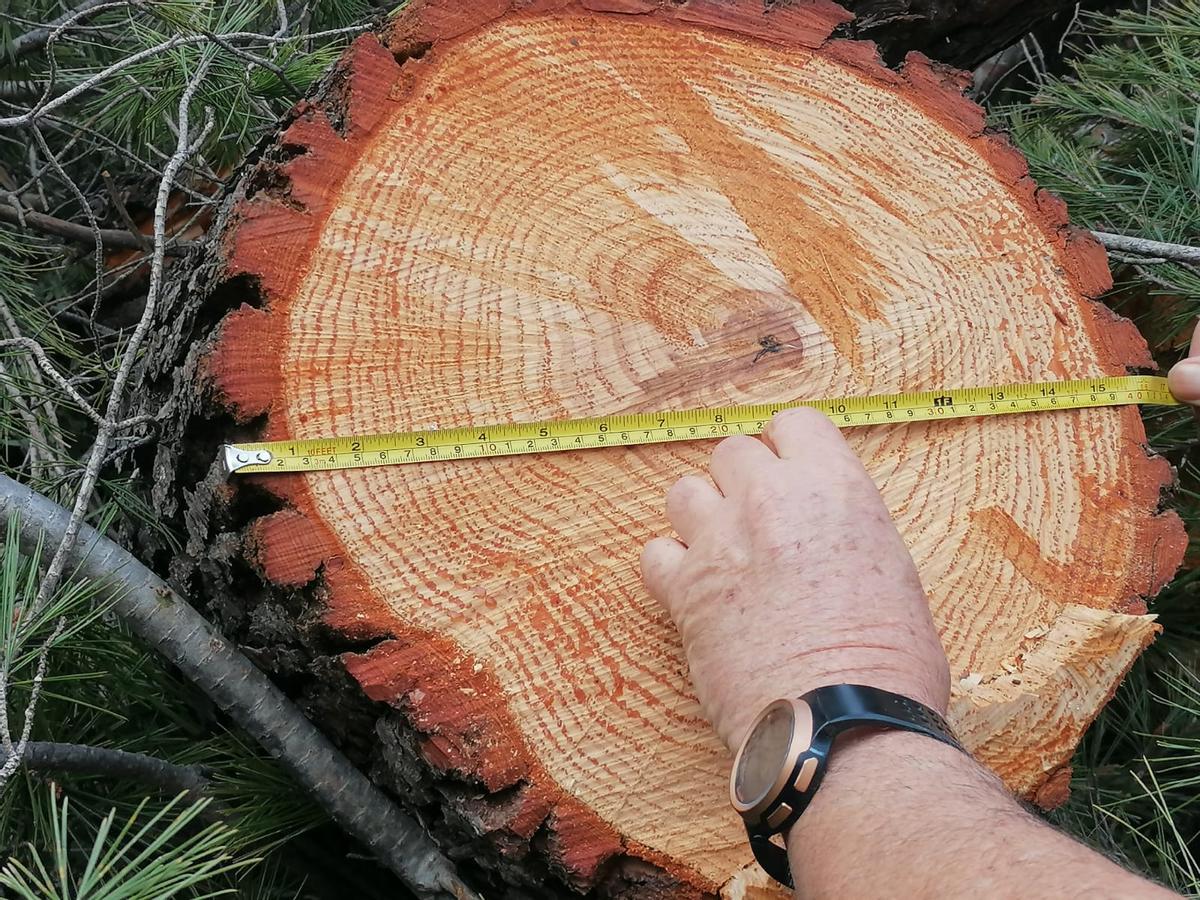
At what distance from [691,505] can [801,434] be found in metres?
0.17

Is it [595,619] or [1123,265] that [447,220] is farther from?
[1123,265]

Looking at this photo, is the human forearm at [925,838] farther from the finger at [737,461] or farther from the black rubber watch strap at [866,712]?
the finger at [737,461]

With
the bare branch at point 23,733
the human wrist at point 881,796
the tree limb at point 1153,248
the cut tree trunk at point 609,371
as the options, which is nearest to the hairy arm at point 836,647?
the human wrist at point 881,796

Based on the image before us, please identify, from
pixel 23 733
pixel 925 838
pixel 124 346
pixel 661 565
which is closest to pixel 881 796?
pixel 925 838

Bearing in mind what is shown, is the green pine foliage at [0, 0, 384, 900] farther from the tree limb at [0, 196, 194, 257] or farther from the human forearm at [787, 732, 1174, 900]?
the human forearm at [787, 732, 1174, 900]

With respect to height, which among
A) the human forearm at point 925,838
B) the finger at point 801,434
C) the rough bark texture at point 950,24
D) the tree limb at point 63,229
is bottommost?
the tree limb at point 63,229

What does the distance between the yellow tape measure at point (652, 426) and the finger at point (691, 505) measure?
0.34 feet

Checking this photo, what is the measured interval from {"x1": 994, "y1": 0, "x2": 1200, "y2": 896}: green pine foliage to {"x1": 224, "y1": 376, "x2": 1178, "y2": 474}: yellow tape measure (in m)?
0.48

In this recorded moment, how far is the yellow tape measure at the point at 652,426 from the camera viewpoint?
1.27m

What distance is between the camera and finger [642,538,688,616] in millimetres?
1229

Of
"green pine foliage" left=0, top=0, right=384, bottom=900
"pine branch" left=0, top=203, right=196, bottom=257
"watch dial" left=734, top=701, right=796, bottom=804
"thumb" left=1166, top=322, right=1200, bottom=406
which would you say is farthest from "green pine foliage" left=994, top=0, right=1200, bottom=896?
"pine branch" left=0, top=203, right=196, bottom=257

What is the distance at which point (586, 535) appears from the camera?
131 centimetres

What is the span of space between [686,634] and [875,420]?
441mm

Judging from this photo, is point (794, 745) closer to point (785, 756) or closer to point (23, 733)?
point (785, 756)
